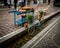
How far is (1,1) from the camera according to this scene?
1975 cm

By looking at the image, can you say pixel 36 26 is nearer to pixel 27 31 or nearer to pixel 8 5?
pixel 27 31

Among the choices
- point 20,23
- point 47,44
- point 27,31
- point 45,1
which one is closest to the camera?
point 47,44

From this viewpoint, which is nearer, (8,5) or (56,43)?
(56,43)

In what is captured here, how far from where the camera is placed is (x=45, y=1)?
89.7 ft

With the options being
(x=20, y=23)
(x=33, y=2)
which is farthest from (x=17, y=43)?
(x=33, y=2)

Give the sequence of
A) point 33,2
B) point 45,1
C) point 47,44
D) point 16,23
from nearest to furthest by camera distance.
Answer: point 47,44, point 16,23, point 33,2, point 45,1

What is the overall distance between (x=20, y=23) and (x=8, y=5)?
12.0 metres

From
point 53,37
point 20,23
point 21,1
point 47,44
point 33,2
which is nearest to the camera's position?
point 47,44

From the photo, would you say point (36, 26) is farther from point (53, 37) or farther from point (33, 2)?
point (33, 2)

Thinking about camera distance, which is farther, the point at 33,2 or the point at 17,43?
the point at 33,2

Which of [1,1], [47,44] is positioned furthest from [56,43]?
[1,1]

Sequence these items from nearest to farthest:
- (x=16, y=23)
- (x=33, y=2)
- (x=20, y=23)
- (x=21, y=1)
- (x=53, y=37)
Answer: (x=53, y=37) → (x=20, y=23) → (x=16, y=23) → (x=21, y=1) → (x=33, y=2)

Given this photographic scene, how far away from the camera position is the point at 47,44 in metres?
5.24

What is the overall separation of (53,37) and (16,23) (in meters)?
2.71
